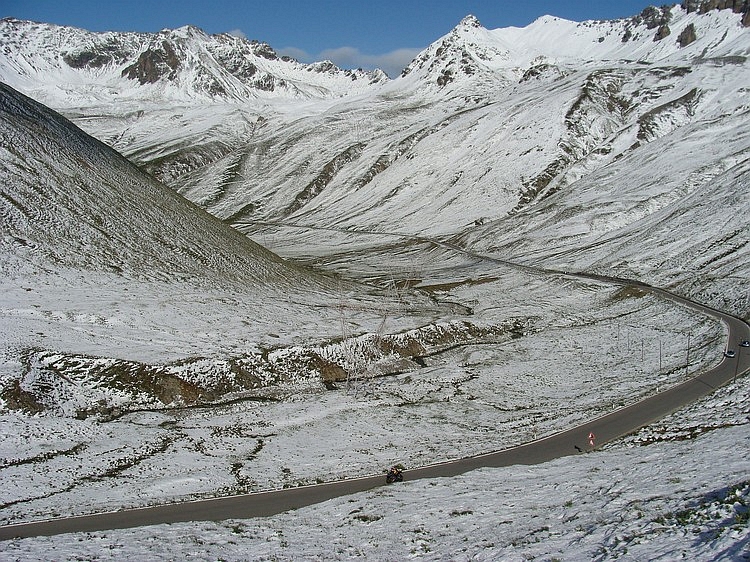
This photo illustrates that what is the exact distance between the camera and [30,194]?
73.9 m

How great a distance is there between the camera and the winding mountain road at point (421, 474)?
2820 cm

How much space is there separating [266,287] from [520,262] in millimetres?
64201

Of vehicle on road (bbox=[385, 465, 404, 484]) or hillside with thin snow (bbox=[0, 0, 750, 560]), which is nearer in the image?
hillside with thin snow (bbox=[0, 0, 750, 560])

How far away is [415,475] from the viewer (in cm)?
3397

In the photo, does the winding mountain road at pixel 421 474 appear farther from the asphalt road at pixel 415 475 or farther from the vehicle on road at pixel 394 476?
the vehicle on road at pixel 394 476

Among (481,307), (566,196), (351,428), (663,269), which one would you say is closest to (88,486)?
(351,428)

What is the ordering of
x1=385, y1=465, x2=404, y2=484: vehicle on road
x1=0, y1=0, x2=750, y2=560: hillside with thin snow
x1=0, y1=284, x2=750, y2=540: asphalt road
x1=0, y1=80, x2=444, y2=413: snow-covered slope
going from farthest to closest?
x1=0, y1=80, x2=444, y2=413: snow-covered slope
x1=385, y1=465, x2=404, y2=484: vehicle on road
x1=0, y1=284, x2=750, y2=540: asphalt road
x1=0, y1=0, x2=750, y2=560: hillside with thin snow

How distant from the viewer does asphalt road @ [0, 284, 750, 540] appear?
28.2 metres

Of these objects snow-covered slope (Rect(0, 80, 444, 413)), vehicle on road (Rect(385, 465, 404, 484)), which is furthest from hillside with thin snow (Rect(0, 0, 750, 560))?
vehicle on road (Rect(385, 465, 404, 484))

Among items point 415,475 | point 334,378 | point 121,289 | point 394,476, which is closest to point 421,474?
point 415,475

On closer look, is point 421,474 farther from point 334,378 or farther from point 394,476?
point 334,378

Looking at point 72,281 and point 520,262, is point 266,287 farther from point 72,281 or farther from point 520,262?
point 520,262

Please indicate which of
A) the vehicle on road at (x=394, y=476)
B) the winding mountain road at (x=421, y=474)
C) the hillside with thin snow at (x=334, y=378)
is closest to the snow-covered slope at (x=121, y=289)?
the hillside with thin snow at (x=334, y=378)

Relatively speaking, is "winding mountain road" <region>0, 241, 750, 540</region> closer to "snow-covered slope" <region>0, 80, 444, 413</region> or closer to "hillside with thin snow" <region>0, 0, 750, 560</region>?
"hillside with thin snow" <region>0, 0, 750, 560</region>
